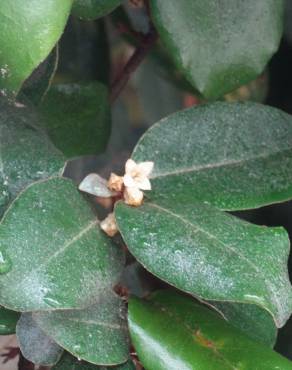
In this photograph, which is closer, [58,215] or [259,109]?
[58,215]

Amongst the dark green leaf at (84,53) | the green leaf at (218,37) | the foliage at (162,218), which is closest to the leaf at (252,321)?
the foliage at (162,218)

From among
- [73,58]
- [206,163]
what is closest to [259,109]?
[206,163]

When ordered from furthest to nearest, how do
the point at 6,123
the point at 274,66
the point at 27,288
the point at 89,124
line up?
the point at 274,66, the point at 89,124, the point at 6,123, the point at 27,288

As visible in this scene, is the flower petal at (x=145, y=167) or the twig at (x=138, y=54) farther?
the twig at (x=138, y=54)

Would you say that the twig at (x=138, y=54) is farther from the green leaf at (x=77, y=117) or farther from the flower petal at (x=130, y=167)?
the flower petal at (x=130, y=167)

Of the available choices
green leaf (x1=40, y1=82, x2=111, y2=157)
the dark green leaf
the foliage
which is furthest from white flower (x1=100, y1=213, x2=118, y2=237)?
the dark green leaf

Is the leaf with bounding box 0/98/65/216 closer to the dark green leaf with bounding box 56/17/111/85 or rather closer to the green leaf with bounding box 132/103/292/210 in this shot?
the green leaf with bounding box 132/103/292/210

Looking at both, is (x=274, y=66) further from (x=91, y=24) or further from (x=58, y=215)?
(x=58, y=215)
